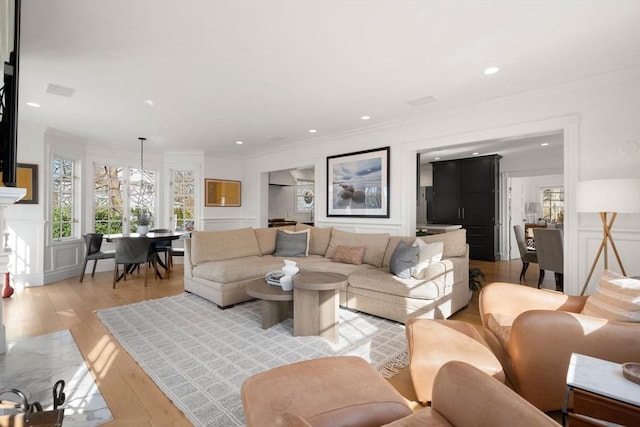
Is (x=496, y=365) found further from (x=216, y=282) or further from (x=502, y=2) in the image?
(x=216, y=282)

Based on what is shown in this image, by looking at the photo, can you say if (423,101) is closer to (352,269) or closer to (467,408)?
(352,269)

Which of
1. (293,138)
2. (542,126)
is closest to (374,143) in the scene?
(293,138)

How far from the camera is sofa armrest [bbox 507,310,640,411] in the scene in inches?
62.7

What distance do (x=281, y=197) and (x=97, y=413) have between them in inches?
307

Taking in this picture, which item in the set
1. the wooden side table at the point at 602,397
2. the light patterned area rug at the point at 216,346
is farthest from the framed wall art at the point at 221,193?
the wooden side table at the point at 602,397

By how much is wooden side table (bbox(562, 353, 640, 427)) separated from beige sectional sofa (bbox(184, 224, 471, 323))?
5.65ft

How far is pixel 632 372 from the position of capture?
1288mm

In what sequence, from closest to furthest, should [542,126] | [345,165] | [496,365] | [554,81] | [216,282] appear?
[496,365], [554,81], [542,126], [216,282], [345,165]

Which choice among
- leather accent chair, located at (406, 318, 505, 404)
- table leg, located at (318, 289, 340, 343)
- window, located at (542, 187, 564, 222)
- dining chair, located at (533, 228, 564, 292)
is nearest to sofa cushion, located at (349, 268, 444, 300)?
Result: table leg, located at (318, 289, 340, 343)

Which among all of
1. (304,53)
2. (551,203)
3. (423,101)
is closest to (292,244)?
(423,101)

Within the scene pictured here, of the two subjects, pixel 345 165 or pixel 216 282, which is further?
pixel 345 165

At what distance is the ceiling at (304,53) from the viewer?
206cm

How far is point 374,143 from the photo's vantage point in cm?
501

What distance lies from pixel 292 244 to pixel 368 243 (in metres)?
1.27
